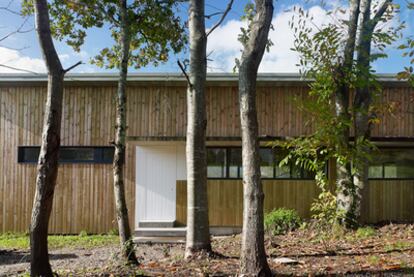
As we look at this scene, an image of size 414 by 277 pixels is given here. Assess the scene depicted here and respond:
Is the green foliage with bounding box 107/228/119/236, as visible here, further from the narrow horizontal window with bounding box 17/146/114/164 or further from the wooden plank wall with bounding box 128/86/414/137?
the wooden plank wall with bounding box 128/86/414/137

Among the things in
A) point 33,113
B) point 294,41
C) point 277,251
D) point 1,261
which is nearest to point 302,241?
point 277,251

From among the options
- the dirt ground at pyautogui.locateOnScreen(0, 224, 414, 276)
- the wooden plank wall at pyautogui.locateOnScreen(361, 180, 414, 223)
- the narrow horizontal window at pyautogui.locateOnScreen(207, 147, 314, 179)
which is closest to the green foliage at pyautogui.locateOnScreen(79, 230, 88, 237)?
the dirt ground at pyautogui.locateOnScreen(0, 224, 414, 276)

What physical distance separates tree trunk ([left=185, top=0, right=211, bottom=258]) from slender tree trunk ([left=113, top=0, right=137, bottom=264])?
0.98 meters

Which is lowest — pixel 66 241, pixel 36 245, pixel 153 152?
pixel 66 241

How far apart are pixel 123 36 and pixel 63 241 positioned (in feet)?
20.8

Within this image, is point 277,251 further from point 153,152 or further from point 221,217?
point 153,152

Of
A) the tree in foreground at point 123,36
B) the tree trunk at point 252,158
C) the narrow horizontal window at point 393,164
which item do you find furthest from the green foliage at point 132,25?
the narrow horizontal window at point 393,164

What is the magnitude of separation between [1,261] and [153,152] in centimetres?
532

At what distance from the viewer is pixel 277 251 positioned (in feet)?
20.9

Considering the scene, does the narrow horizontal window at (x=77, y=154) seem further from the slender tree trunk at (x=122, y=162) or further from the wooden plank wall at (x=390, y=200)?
the wooden plank wall at (x=390, y=200)

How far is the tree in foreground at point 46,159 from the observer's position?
461 centimetres

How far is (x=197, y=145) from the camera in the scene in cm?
606

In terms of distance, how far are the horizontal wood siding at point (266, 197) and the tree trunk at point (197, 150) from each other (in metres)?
5.31

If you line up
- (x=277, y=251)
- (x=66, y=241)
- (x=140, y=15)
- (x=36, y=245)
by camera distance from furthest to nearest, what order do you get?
(x=66, y=241) < (x=140, y=15) < (x=277, y=251) < (x=36, y=245)
